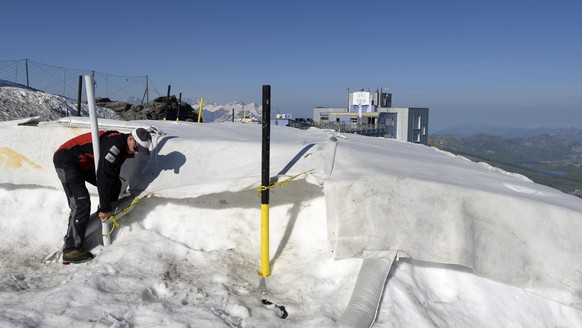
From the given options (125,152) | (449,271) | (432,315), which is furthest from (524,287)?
(125,152)

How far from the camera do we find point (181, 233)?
514 cm

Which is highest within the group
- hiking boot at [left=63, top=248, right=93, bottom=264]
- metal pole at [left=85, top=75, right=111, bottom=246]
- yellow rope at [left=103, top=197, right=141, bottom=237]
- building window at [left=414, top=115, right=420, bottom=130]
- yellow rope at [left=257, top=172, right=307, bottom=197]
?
building window at [left=414, top=115, right=420, bottom=130]

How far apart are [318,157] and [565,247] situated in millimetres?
2838

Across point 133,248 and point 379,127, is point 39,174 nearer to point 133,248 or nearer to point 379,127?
point 133,248

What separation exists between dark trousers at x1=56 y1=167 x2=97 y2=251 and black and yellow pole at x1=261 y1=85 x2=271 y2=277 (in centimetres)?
208

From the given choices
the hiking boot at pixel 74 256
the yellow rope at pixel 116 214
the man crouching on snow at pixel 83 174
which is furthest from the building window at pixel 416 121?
the hiking boot at pixel 74 256

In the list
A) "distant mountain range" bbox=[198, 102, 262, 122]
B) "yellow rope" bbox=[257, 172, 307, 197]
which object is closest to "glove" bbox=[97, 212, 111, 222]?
"yellow rope" bbox=[257, 172, 307, 197]

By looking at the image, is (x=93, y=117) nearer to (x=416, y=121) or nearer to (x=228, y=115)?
(x=228, y=115)

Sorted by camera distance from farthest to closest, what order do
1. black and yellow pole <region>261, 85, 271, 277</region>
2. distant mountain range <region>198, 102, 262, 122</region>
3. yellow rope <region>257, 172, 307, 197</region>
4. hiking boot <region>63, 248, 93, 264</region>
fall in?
distant mountain range <region>198, 102, 262, 122</region> → hiking boot <region>63, 248, 93, 264</region> → yellow rope <region>257, 172, 307, 197</region> → black and yellow pole <region>261, 85, 271, 277</region>

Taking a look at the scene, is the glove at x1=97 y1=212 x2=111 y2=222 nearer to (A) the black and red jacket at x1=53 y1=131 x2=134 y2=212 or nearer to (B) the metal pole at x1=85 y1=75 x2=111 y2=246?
(A) the black and red jacket at x1=53 y1=131 x2=134 y2=212

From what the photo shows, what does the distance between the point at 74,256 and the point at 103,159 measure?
1.13 metres

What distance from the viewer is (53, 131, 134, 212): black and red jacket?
4660 mm

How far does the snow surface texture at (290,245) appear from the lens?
377 centimetres

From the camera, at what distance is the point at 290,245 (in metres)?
5.01
